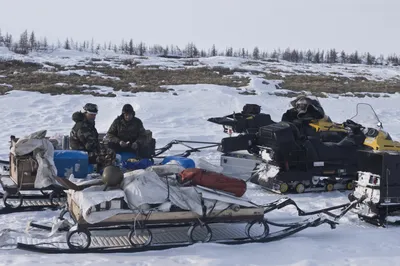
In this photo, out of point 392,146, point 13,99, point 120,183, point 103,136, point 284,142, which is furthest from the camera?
point 13,99

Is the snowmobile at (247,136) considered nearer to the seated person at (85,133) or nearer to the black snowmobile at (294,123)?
the black snowmobile at (294,123)

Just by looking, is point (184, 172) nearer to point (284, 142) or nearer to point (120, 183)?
point (120, 183)

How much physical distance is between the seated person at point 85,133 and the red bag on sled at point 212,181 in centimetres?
226

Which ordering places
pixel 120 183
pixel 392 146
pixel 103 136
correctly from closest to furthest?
pixel 120 183 → pixel 392 146 → pixel 103 136

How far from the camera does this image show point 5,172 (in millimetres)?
7219

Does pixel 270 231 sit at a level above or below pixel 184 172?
below

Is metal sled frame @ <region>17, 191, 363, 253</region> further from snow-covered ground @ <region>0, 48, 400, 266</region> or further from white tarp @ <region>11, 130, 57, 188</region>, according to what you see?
white tarp @ <region>11, 130, 57, 188</region>

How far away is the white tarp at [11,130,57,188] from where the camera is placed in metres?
6.09

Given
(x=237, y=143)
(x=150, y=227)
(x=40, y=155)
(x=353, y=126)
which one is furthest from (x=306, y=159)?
(x=40, y=155)

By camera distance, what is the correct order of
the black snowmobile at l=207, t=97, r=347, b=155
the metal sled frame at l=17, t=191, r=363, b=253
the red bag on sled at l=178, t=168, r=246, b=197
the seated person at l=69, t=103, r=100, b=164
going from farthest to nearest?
1. the black snowmobile at l=207, t=97, r=347, b=155
2. the seated person at l=69, t=103, r=100, b=164
3. the red bag on sled at l=178, t=168, r=246, b=197
4. the metal sled frame at l=17, t=191, r=363, b=253

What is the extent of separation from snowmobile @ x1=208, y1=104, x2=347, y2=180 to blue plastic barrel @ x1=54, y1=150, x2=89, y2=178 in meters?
2.16

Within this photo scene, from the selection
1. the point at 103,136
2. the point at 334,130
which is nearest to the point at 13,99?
the point at 103,136

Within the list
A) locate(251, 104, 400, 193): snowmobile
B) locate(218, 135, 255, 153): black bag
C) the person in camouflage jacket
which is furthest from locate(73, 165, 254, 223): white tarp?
locate(218, 135, 255, 153): black bag

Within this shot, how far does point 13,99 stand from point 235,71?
2255cm
